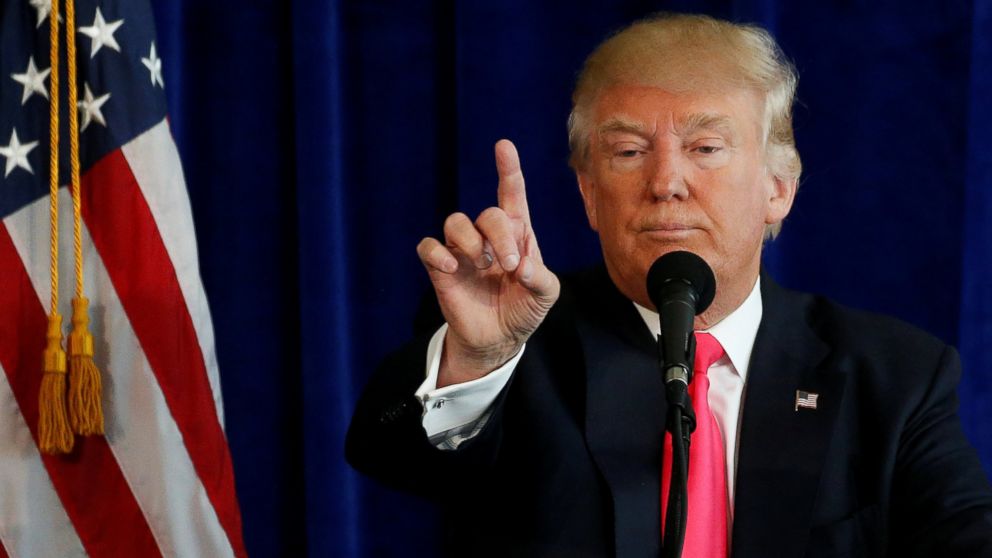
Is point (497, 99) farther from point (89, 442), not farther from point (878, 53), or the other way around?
point (89, 442)

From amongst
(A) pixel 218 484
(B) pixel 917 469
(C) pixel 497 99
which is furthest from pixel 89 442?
(B) pixel 917 469

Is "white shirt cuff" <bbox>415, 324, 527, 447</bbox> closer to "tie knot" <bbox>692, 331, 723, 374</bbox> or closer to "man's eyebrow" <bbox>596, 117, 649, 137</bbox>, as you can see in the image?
"tie knot" <bbox>692, 331, 723, 374</bbox>

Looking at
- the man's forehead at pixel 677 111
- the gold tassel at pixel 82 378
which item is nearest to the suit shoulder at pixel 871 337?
the man's forehead at pixel 677 111

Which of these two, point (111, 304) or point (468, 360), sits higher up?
point (111, 304)

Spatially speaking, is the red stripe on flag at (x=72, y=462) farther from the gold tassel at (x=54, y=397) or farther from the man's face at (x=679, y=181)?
the man's face at (x=679, y=181)

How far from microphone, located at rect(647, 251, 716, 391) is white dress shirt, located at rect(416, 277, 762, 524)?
1.09 feet

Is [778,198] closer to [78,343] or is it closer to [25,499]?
[78,343]

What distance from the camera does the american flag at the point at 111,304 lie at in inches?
86.1

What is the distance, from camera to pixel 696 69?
73.0 inches

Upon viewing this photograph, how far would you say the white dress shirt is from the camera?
5.11 feet

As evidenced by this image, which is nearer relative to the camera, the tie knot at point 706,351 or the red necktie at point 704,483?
the red necktie at point 704,483

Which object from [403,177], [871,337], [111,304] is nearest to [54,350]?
[111,304]

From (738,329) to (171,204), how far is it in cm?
115

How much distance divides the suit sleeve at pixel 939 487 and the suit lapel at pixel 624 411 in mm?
389
